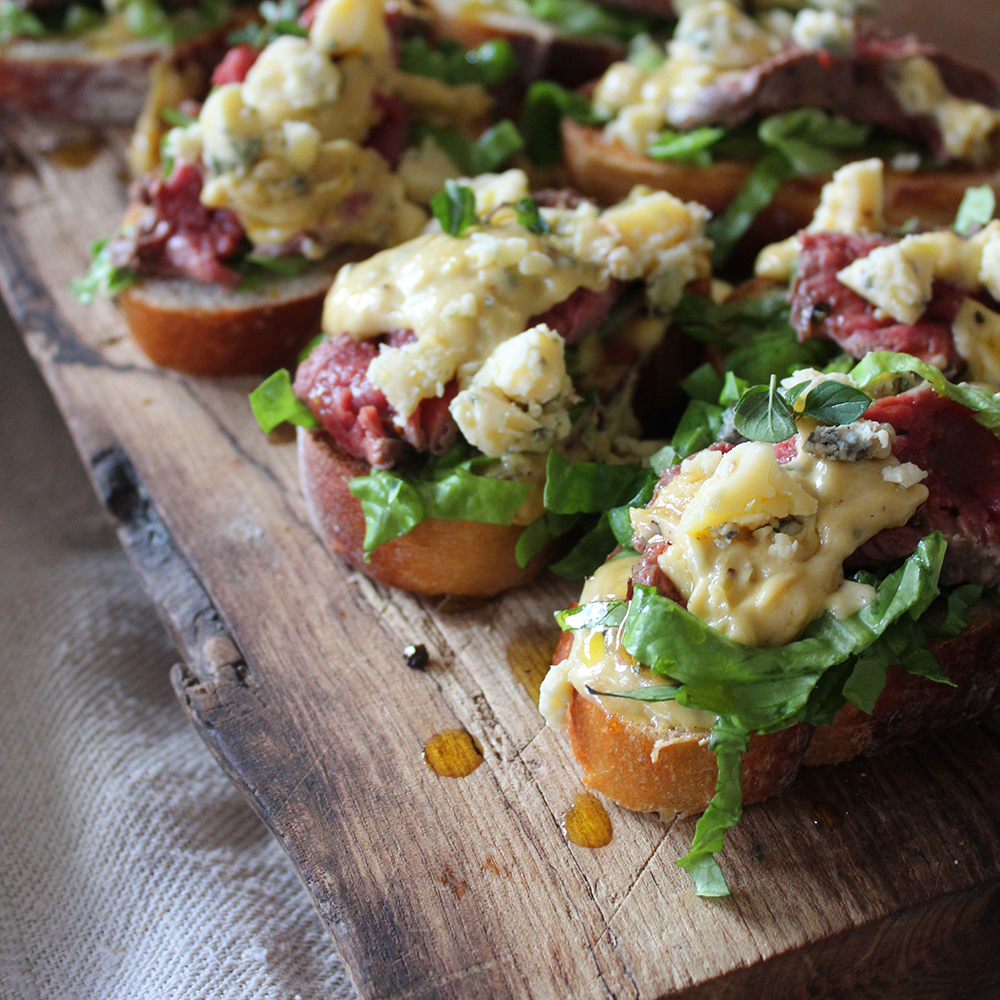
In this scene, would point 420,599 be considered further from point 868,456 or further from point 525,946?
point 868,456

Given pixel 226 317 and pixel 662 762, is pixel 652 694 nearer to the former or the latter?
pixel 662 762

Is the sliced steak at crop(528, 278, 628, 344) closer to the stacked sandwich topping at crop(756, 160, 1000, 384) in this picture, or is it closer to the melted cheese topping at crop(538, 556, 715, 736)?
the stacked sandwich topping at crop(756, 160, 1000, 384)

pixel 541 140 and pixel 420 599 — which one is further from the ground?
pixel 541 140

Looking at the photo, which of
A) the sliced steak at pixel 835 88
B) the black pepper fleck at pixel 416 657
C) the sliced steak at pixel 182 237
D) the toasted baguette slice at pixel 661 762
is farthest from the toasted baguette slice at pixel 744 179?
the toasted baguette slice at pixel 661 762

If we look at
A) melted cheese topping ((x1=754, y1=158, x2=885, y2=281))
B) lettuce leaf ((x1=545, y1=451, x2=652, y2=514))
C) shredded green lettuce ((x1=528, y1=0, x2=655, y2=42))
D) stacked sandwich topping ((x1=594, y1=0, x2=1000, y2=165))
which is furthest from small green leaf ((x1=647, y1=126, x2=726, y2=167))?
lettuce leaf ((x1=545, y1=451, x2=652, y2=514))

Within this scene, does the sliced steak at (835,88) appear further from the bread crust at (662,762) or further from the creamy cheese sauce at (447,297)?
the bread crust at (662,762)

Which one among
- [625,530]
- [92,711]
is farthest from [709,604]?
[92,711]
